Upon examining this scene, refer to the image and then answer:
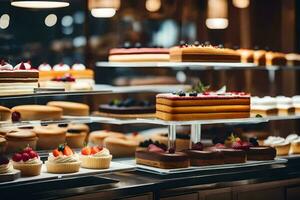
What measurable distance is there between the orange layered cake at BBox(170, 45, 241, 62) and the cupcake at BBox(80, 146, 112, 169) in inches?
48.3

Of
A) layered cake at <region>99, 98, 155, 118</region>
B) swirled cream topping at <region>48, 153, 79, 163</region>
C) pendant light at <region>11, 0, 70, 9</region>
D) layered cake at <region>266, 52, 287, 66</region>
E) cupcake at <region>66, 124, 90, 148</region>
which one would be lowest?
swirled cream topping at <region>48, 153, 79, 163</region>

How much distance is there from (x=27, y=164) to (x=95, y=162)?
64 centimetres

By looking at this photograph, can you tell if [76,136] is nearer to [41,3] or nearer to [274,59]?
[41,3]

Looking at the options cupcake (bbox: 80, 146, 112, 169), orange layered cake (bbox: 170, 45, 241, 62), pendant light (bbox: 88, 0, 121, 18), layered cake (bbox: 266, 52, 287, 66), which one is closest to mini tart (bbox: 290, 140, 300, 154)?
layered cake (bbox: 266, 52, 287, 66)

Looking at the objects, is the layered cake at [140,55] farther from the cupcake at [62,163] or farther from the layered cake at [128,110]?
the cupcake at [62,163]

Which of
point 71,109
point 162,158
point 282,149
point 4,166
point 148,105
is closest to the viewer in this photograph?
point 4,166

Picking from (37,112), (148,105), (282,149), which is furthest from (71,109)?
(282,149)

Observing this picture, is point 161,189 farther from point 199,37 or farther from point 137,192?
point 199,37

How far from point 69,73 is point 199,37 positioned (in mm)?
2628

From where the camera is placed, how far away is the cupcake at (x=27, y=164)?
536 centimetres

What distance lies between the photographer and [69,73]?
693 centimetres

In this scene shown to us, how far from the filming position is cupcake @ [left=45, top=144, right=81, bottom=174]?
217 inches

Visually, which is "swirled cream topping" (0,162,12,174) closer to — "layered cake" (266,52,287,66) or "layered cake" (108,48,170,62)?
"layered cake" (108,48,170,62)

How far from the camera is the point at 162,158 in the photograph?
19.5 feet
